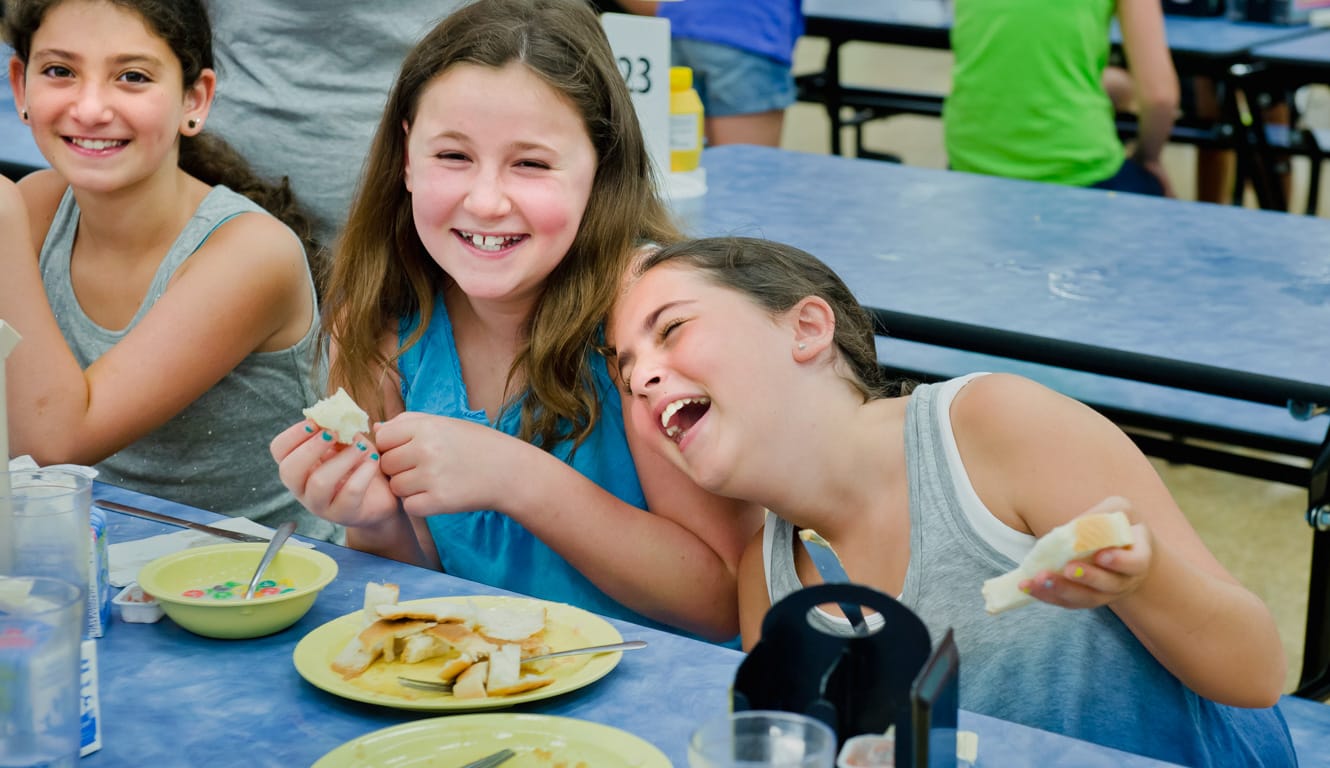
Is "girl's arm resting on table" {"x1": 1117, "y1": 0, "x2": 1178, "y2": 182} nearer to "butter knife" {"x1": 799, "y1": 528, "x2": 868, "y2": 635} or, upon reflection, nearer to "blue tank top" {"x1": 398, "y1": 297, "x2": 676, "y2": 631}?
"blue tank top" {"x1": 398, "y1": 297, "x2": 676, "y2": 631}

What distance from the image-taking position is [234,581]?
1.39 metres

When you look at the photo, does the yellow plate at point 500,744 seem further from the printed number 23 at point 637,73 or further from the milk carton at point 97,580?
the printed number 23 at point 637,73

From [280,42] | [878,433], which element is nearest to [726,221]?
[280,42]

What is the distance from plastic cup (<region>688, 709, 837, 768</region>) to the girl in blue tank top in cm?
72

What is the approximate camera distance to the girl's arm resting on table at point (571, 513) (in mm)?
1522

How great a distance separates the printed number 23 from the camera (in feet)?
8.80

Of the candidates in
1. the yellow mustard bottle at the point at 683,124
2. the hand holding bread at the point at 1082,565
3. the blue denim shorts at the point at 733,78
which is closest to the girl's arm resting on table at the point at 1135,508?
the hand holding bread at the point at 1082,565

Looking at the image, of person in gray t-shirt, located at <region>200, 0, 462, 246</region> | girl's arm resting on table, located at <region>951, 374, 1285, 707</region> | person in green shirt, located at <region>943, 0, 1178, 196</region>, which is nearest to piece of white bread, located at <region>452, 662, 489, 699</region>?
girl's arm resting on table, located at <region>951, 374, 1285, 707</region>

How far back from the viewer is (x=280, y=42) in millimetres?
2496

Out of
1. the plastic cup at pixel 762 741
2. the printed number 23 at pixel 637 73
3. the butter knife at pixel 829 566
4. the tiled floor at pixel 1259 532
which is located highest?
the printed number 23 at pixel 637 73

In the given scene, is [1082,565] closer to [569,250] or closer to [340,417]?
[340,417]

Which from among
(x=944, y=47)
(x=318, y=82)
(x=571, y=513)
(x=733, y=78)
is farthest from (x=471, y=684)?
(x=944, y=47)

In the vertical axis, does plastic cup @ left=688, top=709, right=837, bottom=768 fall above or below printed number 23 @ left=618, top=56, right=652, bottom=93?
below

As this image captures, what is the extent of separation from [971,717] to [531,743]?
0.34 meters
